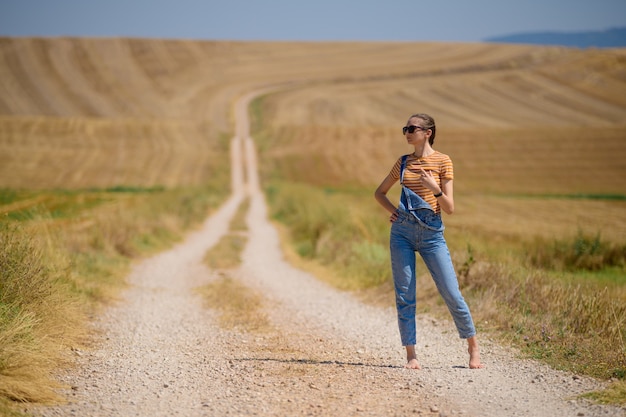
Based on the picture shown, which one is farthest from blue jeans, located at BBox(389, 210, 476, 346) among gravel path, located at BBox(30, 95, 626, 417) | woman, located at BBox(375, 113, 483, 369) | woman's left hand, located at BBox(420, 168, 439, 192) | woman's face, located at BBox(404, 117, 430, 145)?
woman's face, located at BBox(404, 117, 430, 145)

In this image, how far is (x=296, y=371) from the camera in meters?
5.77

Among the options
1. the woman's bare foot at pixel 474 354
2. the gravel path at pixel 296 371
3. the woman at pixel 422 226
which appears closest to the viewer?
the gravel path at pixel 296 371

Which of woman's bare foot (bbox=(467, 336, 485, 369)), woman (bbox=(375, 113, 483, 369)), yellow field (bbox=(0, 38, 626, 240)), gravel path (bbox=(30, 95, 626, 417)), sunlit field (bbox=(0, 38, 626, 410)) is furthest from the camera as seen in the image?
yellow field (bbox=(0, 38, 626, 240))

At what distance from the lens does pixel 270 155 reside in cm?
5612

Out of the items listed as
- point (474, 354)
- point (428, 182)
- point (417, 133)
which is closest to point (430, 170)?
point (428, 182)

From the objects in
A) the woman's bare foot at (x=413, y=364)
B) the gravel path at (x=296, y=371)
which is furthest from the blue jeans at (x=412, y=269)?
the gravel path at (x=296, y=371)

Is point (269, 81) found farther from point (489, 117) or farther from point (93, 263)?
point (93, 263)

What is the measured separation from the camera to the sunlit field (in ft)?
23.6

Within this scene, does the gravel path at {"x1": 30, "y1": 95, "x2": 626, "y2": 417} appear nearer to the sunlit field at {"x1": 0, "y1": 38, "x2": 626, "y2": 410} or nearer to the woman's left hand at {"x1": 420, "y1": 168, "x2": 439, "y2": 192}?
the sunlit field at {"x1": 0, "y1": 38, "x2": 626, "y2": 410}

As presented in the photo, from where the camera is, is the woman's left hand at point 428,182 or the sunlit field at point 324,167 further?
the sunlit field at point 324,167

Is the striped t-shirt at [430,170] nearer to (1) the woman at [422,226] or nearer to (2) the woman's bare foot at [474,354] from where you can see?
(1) the woman at [422,226]

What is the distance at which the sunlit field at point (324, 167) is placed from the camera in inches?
283

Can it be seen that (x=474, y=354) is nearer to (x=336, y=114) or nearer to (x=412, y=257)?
(x=412, y=257)

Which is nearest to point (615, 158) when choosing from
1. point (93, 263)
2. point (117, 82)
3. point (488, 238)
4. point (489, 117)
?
point (489, 117)
